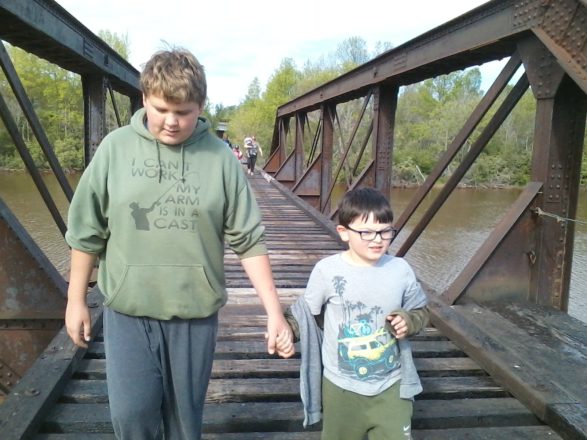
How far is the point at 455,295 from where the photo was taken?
12.9ft

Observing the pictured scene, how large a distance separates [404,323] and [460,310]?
2.08 metres

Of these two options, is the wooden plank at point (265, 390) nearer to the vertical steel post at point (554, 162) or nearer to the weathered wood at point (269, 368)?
the weathered wood at point (269, 368)

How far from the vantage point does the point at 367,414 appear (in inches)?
81.0

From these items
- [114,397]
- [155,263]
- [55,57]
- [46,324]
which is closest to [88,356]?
[46,324]

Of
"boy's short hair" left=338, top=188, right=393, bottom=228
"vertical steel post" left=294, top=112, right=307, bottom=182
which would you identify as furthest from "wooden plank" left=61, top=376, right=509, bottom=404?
"vertical steel post" left=294, top=112, right=307, bottom=182

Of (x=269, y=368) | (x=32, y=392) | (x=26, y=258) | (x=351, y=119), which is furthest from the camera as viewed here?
(x=351, y=119)

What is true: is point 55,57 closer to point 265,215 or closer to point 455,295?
point 455,295

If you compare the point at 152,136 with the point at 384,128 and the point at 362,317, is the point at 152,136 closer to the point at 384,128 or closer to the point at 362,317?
the point at 362,317

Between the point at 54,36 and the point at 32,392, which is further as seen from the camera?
the point at 54,36

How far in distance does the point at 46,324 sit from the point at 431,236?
1946 centimetres

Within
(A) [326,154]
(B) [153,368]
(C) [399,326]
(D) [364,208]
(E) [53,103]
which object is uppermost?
(E) [53,103]

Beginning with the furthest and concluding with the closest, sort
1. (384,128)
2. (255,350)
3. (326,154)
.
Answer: (326,154) → (384,128) → (255,350)

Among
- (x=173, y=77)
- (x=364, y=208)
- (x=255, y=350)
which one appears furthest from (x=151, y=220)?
(x=255, y=350)

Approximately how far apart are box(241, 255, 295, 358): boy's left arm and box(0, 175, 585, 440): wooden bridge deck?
83cm
